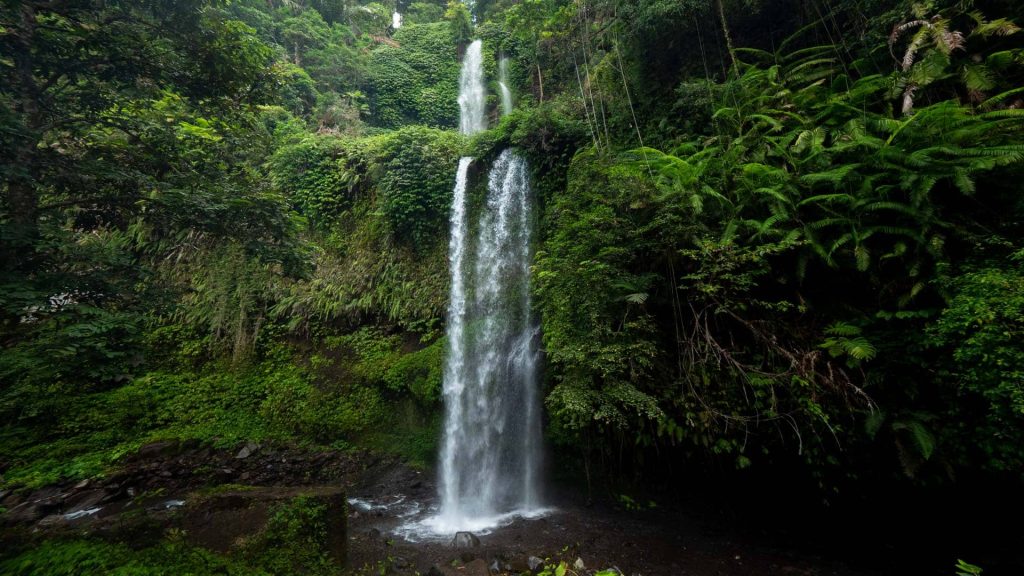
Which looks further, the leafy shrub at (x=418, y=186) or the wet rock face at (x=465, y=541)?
the leafy shrub at (x=418, y=186)

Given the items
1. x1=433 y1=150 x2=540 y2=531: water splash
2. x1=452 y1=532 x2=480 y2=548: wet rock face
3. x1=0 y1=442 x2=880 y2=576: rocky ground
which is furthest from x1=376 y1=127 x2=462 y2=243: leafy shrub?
x1=452 y1=532 x2=480 y2=548: wet rock face

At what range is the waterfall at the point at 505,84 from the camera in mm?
17141

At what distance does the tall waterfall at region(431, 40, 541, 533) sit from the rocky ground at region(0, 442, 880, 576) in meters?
0.73

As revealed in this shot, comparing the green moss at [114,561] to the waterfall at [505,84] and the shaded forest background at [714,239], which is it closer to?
the shaded forest background at [714,239]

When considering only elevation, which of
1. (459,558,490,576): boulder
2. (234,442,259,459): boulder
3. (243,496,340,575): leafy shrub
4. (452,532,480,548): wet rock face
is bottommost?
(459,558,490,576): boulder

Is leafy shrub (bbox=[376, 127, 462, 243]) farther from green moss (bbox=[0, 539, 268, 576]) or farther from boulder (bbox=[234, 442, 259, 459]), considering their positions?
green moss (bbox=[0, 539, 268, 576])

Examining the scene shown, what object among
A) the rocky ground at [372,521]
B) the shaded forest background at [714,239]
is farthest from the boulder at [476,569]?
the shaded forest background at [714,239]

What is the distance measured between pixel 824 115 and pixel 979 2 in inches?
87.0

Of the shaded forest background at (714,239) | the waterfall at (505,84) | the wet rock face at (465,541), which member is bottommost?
the wet rock face at (465,541)

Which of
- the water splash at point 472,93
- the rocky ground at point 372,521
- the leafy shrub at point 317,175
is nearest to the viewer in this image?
the rocky ground at point 372,521

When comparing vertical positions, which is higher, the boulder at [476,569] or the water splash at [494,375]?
the water splash at [494,375]

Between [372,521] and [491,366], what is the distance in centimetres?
359

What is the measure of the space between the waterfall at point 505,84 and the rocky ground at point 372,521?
14797mm

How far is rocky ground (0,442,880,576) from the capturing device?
4.67m
